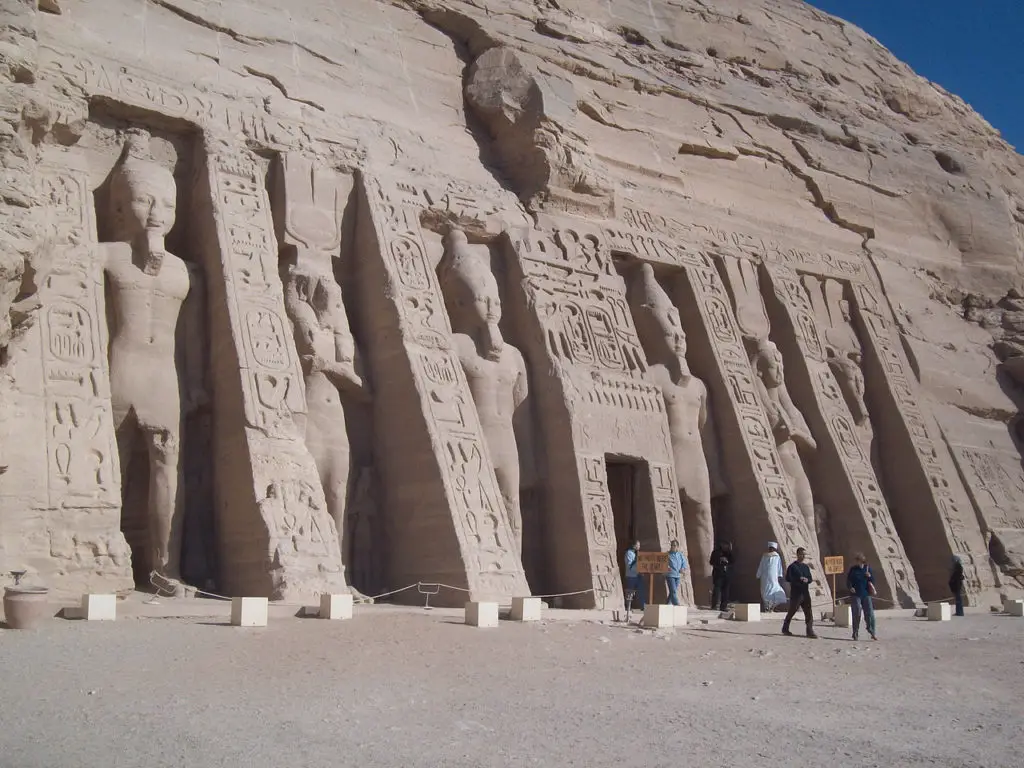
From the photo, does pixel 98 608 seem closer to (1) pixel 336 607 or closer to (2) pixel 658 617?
(1) pixel 336 607

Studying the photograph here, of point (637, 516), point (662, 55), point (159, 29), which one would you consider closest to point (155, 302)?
point (159, 29)

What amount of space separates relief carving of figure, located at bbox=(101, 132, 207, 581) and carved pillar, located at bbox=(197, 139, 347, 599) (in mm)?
280

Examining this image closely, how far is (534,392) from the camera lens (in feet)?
41.0

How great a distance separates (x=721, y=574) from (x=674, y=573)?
1.97 metres

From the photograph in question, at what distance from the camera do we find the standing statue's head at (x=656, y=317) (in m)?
14.0

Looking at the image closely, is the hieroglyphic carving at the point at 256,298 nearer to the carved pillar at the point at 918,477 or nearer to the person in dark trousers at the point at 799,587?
the person in dark trousers at the point at 799,587

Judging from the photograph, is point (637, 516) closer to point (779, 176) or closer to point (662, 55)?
Answer: point (779, 176)

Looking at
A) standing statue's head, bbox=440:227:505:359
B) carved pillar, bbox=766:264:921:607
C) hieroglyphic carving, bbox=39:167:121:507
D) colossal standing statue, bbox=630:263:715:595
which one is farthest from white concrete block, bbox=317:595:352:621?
carved pillar, bbox=766:264:921:607

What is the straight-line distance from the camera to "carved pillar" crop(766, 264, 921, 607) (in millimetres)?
14242

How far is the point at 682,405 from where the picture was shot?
1362 centimetres

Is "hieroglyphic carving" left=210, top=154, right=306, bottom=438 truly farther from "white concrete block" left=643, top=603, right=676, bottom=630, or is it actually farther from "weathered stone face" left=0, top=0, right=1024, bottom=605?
"white concrete block" left=643, top=603, right=676, bottom=630

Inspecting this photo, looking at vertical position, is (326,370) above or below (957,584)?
above

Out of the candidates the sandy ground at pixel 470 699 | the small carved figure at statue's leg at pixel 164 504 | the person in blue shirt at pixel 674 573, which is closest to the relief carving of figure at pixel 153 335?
the small carved figure at statue's leg at pixel 164 504

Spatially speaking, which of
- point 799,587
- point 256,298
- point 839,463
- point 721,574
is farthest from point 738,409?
point 256,298
